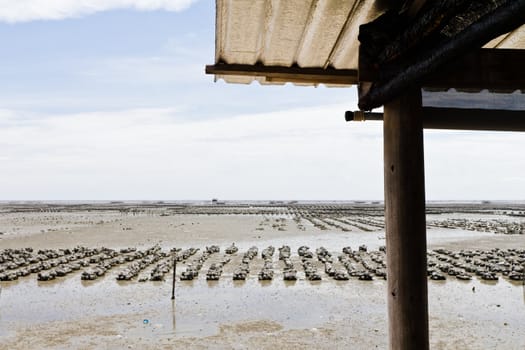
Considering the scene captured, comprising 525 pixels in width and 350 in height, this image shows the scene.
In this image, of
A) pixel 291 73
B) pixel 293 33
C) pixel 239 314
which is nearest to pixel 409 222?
pixel 293 33

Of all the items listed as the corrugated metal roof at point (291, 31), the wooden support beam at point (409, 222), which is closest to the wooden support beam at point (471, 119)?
the corrugated metal roof at point (291, 31)

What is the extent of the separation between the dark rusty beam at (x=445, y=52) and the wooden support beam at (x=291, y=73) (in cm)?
83

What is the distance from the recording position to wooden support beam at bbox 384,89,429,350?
266cm

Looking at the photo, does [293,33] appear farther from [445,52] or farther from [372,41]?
[445,52]

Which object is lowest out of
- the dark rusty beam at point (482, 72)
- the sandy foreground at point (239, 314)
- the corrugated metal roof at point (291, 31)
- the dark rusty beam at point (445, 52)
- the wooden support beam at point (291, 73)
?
the sandy foreground at point (239, 314)

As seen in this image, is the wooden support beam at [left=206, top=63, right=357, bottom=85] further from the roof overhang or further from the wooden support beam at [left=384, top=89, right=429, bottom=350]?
the wooden support beam at [left=384, top=89, right=429, bottom=350]

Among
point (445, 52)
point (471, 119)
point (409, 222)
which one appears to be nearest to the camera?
point (445, 52)

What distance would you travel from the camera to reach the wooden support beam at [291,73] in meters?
3.62

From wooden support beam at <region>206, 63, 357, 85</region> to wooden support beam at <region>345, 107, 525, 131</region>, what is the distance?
1.98 ft

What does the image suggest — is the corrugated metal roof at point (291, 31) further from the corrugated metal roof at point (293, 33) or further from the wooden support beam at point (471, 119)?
the wooden support beam at point (471, 119)

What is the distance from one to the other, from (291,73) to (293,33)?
2.49 feet

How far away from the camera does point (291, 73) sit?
3.74 m

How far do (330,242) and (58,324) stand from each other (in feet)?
59.6

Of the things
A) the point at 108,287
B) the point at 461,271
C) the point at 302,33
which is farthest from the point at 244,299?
the point at 302,33
